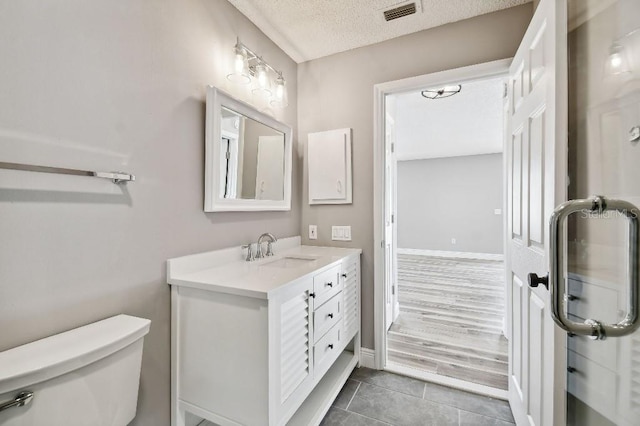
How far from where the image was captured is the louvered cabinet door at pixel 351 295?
191 centimetres

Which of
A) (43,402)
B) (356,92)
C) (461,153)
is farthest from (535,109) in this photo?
(461,153)

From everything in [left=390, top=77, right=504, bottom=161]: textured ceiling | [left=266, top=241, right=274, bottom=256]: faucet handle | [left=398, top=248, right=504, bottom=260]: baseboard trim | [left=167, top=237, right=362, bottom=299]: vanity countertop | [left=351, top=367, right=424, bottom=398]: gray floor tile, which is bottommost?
[left=351, top=367, right=424, bottom=398]: gray floor tile

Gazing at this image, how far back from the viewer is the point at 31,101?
918mm

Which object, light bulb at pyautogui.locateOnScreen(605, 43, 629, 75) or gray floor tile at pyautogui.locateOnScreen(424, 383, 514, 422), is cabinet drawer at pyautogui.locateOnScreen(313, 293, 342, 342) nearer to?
gray floor tile at pyautogui.locateOnScreen(424, 383, 514, 422)

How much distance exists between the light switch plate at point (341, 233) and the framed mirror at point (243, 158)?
43 centimetres

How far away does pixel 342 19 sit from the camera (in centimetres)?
189

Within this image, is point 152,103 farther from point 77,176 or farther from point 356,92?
point 356,92

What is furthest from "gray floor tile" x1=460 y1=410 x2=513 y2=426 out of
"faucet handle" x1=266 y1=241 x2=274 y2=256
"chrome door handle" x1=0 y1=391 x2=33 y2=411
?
"chrome door handle" x1=0 y1=391 x2=33 y2=411

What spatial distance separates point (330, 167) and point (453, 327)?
210 cm

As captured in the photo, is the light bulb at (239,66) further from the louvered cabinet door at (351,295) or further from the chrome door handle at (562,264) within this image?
the chrome door handle at (562,264)

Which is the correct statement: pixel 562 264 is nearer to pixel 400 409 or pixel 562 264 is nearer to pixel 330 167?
pixel 400 409

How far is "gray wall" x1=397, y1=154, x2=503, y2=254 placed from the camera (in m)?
6.49

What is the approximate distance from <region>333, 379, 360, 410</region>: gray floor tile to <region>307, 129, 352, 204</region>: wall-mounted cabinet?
1.32 meters

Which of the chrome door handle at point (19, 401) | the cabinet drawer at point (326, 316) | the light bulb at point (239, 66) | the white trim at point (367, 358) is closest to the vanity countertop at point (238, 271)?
the cabinet drawer at point (326, 316)
